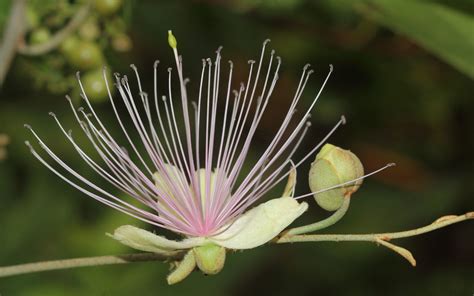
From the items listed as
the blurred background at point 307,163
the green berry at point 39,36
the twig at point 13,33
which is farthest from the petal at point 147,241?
the blurred background at point 307,163

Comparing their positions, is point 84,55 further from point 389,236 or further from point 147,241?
point 389,236

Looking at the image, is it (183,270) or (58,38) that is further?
(58,38)

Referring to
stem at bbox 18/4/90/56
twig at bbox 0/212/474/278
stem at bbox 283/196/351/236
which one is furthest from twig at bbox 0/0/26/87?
stem at bbox 283/196/351/236

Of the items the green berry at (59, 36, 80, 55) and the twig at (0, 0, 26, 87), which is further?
the green berry at (59, 36, 80, 55)

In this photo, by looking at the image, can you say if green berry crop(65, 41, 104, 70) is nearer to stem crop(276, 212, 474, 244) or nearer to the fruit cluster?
the fruit cluster

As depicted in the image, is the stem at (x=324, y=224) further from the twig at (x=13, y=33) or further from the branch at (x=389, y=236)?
the twig at (x=13, y=33)

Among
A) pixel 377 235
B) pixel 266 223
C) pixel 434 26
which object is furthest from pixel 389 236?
pixel 434 26
